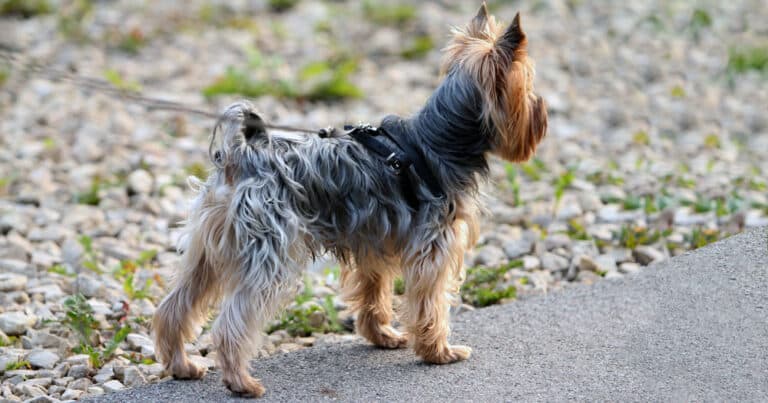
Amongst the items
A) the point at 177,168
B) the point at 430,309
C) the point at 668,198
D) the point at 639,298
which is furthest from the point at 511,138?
the point at 177,168

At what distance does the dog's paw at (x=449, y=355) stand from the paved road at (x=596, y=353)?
0.05 meters

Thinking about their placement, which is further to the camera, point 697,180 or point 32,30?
point 32,30

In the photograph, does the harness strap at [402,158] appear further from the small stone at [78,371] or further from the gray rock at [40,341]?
the gray rock at [40,341]

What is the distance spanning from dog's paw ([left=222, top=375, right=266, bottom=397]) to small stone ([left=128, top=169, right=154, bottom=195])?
419 centimetres

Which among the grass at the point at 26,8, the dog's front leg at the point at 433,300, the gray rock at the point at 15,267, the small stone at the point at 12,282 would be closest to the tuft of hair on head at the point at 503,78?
the dog's front leg at the point at 433,300

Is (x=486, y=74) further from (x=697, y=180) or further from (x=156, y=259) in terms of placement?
(x=697, y=180)

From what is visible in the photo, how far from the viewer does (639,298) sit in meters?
6.91

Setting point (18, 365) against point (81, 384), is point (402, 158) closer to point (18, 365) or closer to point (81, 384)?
point (81, 384)

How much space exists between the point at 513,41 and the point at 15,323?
12.8 ft

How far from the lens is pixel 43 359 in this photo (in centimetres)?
632

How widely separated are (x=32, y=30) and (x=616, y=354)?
36.0 ft

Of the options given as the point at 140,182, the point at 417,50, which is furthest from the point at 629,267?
the point at 417,50

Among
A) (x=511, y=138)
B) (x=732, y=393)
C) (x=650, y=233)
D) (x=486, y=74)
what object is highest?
(x=486, y=74)

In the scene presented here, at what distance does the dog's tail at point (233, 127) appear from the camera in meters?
5.67
